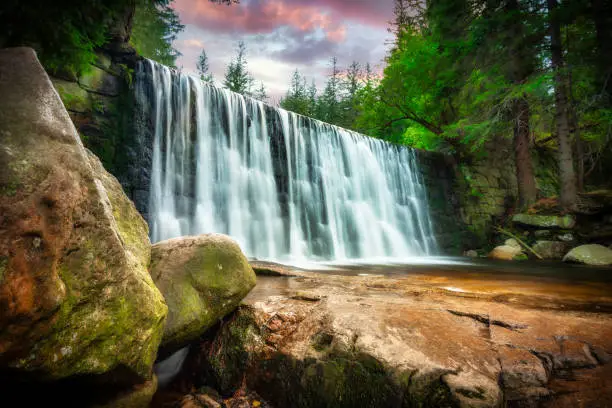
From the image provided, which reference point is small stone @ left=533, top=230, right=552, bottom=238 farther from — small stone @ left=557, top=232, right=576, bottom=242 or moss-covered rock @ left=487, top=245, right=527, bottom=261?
moss-covered rock @ left=487, top=245, right=527, bottom=261

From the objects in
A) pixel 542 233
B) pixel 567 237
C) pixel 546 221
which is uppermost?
pixel 546 221

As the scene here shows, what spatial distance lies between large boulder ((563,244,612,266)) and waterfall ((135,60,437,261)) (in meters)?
5.18

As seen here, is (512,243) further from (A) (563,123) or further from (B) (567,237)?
(A) (563,123)

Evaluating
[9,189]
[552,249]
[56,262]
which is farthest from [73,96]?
[552,249]

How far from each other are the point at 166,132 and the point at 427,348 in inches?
288

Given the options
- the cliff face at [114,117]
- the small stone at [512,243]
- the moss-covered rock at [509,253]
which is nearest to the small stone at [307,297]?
the cliff face at [114,117]

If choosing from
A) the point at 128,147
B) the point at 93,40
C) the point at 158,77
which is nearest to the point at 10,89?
the point at 93,40

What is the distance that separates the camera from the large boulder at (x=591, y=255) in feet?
24.1

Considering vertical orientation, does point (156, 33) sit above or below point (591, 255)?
above

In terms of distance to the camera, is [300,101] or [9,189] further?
[300,101]

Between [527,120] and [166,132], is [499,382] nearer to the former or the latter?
[166,132]

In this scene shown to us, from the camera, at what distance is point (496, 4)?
968 centimetres

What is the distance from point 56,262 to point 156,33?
28.5m

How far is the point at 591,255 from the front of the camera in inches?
301
